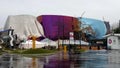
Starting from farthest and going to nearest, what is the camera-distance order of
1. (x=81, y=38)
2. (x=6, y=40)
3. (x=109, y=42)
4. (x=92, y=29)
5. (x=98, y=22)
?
(x=98, y=22), (x=92, y=29), (x=81, y=38), (x=6, y=40), (x=109, y=42)

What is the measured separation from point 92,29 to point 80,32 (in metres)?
16.5

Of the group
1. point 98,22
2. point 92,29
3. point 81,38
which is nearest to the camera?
point 81,38

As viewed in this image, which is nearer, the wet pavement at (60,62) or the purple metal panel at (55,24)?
the wet pavement at (60,62)

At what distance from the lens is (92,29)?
435ft

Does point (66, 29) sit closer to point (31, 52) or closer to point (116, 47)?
point (116, 47)

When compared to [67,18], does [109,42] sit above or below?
below

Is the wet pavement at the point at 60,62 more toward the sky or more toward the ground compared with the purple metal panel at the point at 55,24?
more toward the ground

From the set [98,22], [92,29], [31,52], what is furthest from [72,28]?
[31,52]

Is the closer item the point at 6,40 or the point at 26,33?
the point at 6,40

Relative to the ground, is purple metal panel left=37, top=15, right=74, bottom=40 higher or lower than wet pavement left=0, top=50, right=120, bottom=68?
higher

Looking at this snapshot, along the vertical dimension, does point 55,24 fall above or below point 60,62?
above

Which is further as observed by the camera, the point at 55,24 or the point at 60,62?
the point at 55,24

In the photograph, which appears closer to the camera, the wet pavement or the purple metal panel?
the wet pavement

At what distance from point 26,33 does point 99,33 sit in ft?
93.8
